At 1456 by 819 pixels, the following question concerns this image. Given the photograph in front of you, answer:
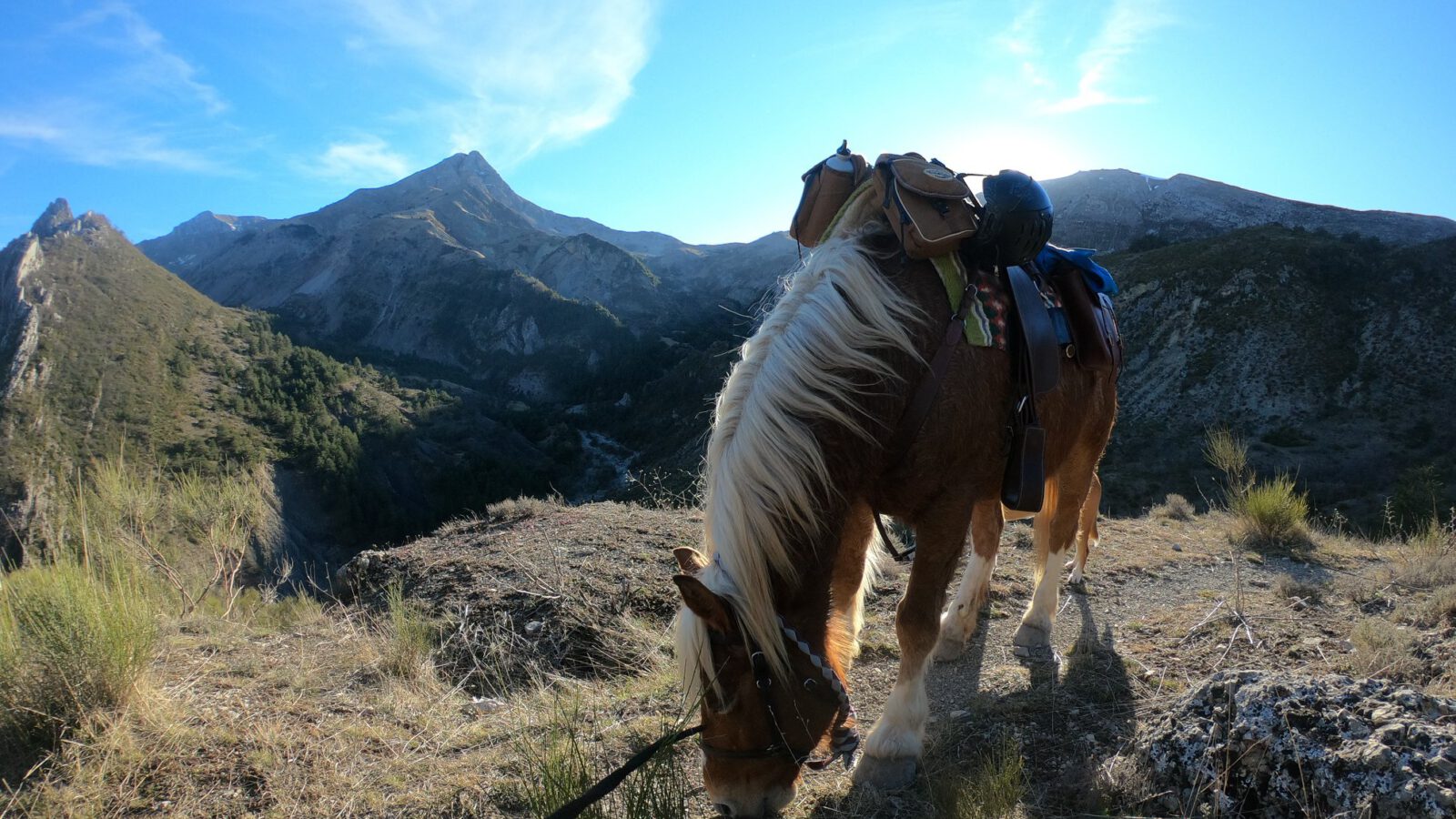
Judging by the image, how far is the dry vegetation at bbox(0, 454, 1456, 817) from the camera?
86.3 inches

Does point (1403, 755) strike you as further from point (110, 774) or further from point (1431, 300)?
point (1431, 300)

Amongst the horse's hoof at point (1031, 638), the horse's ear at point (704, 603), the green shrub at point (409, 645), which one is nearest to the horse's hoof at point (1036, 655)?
the horse's hoof at point (1031, 638)

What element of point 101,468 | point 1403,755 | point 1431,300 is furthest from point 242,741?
point 1431,300

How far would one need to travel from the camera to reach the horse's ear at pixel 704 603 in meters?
1.76

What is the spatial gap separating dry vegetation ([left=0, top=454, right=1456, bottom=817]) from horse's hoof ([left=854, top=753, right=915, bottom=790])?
0.06 m

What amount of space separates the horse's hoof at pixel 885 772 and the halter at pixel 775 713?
508 mm

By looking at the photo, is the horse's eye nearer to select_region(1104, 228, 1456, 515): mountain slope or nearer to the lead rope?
the lead rope

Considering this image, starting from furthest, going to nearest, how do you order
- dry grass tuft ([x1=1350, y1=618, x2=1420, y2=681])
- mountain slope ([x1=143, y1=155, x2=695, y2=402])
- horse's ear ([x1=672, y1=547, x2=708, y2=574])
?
mountain slope ([x1=143, y1=155, x2=695, y2=402]) < dry grass tuft ([x1=1350, y1=618, x2=1420, y2=681]) < horse's ear ([x1=672, y1=547, x2=708, y2=574])

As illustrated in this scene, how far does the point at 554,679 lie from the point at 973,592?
2.42 m

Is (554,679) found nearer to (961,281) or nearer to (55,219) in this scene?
(961,281)

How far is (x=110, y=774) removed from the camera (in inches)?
88.4

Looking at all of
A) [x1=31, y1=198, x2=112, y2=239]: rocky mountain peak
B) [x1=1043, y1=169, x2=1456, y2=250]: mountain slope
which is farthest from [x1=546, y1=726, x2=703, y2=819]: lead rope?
[x1=31, y1=198, x2=112, y2=239]: rocky mountain peak

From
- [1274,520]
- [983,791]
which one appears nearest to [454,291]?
[1274,520]

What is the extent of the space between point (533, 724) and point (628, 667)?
82cm
